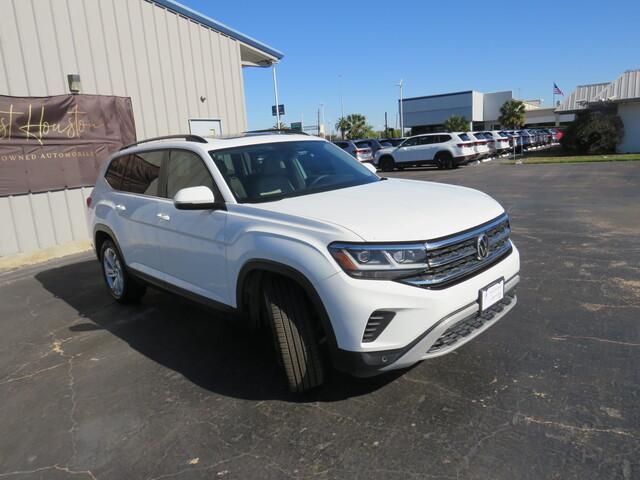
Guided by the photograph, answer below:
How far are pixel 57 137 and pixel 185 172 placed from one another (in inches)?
230

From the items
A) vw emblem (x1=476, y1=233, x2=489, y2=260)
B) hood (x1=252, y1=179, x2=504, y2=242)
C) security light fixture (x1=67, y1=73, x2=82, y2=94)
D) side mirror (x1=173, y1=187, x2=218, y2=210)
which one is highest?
security light fixture (x1=67, y1=73, x2=82, y2=94)

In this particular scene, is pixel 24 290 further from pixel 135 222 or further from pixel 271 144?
pixel 271 144

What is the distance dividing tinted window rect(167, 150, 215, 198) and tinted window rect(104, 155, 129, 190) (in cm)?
111

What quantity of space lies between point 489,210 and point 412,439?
1.63 metres

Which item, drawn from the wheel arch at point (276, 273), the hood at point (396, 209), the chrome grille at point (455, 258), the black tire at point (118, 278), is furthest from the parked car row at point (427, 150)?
the wheel arch at point (276, 273)

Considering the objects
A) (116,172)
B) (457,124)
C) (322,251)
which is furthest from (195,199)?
(457,124)

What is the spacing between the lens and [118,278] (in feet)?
17.7

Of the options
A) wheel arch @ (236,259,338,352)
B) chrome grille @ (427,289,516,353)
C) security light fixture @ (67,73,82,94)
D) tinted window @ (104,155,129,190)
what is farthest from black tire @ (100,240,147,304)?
security light fixture @ (67,73,82,94)

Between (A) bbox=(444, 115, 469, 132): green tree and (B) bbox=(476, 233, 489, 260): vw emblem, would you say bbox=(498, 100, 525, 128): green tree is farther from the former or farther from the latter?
(B) bbox=(476, 233, 489, 260): vw emblem

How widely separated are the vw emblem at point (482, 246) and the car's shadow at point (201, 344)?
1.05 metres

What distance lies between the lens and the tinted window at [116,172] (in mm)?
5215

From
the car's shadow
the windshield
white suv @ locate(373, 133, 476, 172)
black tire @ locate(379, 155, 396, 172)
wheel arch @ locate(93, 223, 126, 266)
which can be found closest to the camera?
the car's shadow

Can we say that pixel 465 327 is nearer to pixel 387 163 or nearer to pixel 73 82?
pixel 73 82

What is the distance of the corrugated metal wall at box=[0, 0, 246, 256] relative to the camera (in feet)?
26.5
